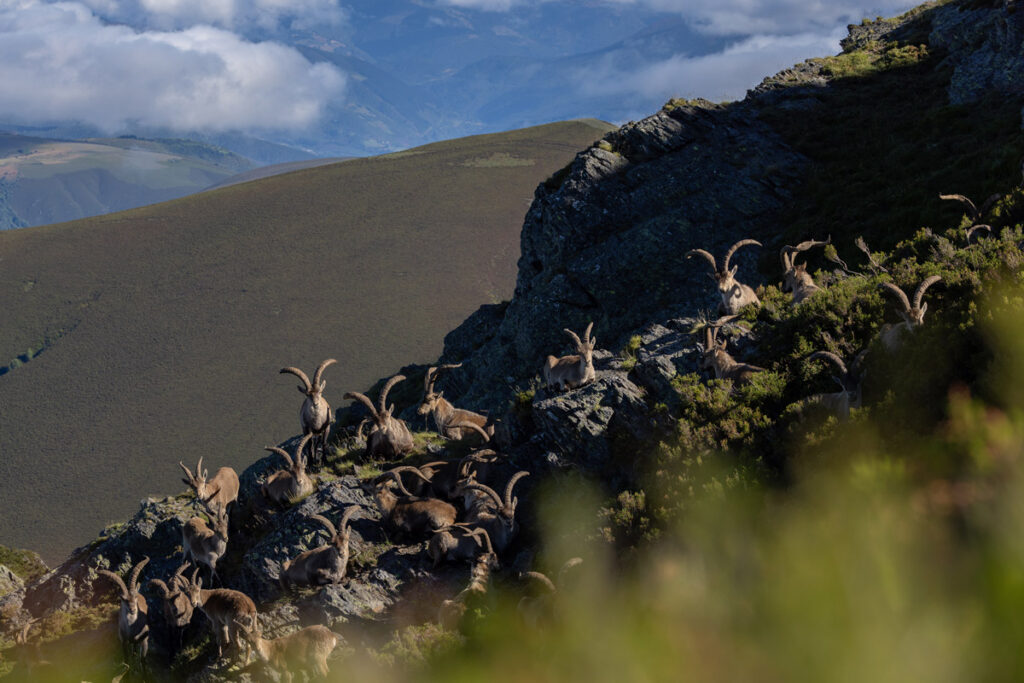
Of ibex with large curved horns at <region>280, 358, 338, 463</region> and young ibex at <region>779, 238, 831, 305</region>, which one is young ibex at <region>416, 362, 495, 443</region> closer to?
ibex with large curved horns at <region>280, 358, 338, 463</region>

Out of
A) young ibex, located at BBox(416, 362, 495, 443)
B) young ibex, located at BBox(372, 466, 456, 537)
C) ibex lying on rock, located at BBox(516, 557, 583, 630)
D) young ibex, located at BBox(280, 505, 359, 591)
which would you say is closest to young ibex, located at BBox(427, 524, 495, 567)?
young ibex, located at BBox(372, 466, 456, 537)

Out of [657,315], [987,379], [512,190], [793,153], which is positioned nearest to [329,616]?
[987,379]

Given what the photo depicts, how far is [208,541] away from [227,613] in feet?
12.0

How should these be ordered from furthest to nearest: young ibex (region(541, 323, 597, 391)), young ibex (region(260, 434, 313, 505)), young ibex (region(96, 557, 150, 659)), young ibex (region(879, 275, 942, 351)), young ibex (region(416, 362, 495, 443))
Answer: young ibex (region(416, 362, 495, 443)) → young ibex (region(541, 323, 597, 391)) → young ibex (region(260, 434, 313, 505)) → young ibex (region(96, 557, 150, 659)) → young ibex (region(879, 275, 942, 351))

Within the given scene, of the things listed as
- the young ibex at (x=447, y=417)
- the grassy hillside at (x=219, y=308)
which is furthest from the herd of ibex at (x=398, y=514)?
the grassy hillside at (x=219, y=308)

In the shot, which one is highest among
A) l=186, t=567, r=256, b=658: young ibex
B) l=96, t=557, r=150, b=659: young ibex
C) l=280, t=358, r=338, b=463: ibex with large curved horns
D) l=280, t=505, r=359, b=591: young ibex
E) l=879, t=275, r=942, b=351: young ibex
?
l=879, t=275, r=942, b=351: young ibex

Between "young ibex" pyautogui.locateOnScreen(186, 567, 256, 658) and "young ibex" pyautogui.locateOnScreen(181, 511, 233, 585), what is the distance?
2413 mm

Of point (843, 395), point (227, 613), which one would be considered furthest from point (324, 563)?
point (843, 395)

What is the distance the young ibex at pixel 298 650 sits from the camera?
11211 mm

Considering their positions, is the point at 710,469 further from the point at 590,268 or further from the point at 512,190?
the point at 512,190

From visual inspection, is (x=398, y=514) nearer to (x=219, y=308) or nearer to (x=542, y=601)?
(x=542, y=601)

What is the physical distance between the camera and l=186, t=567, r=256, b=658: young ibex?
468 inches

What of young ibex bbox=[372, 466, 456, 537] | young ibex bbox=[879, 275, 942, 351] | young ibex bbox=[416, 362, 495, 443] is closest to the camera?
young ibex bbox=[879, 275, 942, 351]

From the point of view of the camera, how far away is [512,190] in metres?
116
